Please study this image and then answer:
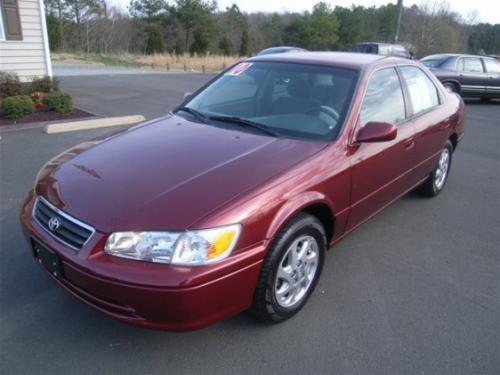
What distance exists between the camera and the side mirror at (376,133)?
290 centimetres

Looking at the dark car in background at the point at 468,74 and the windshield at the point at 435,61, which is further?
the windshield at the point at 435,61

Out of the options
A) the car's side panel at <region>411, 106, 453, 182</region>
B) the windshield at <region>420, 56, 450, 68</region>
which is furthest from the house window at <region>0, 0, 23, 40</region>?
the windshield at <region>420, 56, 450, 68</region>

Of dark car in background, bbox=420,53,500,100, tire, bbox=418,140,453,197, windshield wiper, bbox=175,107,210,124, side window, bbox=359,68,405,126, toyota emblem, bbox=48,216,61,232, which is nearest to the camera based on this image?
toyota emblem, bbox=48,216,61,232

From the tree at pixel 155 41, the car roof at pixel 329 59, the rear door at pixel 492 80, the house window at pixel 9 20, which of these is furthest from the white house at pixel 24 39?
the tree at pixel 155 41

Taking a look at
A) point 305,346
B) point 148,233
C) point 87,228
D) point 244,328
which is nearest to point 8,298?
point 87,228

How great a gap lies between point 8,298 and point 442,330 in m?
2.92

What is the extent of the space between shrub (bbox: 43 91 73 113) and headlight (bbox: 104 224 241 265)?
7193mm

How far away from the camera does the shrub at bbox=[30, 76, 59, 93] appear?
908cm

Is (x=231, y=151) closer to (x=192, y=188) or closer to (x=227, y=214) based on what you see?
(x=192, y=188)

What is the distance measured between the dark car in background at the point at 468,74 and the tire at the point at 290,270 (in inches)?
480

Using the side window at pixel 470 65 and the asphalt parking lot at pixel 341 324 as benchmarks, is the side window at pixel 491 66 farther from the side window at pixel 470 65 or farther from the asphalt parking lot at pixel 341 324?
the asphalt parking lot at pixel 341 324

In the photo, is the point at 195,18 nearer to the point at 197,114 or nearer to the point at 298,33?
the point at 298,33

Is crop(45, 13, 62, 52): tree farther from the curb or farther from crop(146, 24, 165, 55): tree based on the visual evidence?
the curb

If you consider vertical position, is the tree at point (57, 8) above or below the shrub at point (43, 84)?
above
